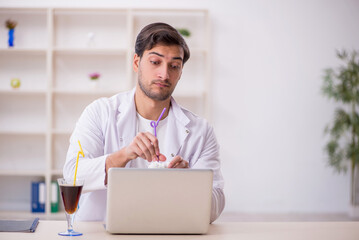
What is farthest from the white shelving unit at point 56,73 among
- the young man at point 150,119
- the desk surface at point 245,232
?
the desk surface at point 245,232

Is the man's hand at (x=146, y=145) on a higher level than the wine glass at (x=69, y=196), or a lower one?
higher

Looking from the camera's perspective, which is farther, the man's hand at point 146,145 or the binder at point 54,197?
the binder at point 54,197

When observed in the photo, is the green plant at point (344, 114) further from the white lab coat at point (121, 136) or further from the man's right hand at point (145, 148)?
the man's right hand at point (145, 148)

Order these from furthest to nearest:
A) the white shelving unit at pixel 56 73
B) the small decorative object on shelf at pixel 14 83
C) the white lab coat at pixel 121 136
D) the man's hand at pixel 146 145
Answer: the white shelving unit at pixel 56 73 → the small decorative object on shelf at pixel 14 83 → the white lab coat at pixel 121 136 → the man's hand at pixel 146 145

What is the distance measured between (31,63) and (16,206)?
165 cm

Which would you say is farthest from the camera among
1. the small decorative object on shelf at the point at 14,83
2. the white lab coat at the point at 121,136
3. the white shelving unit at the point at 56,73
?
the white shelving unit at the point at 56,73

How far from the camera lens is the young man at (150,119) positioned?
6.62 feet

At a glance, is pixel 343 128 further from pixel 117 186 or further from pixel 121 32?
pixel 117 186

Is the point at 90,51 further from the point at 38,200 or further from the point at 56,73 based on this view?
the point at 38,200

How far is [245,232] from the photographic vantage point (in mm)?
1447

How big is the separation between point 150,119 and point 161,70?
0.28m

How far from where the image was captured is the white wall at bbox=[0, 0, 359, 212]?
17.7 ft

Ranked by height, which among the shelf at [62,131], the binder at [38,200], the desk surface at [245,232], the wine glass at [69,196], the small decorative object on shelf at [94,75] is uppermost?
the small decorative object on shelf at [94,75]

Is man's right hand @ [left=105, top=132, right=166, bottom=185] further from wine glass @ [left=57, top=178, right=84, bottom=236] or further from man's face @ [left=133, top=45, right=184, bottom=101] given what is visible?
man's face @ [left=133, top=45, right=184, bottom=101]
